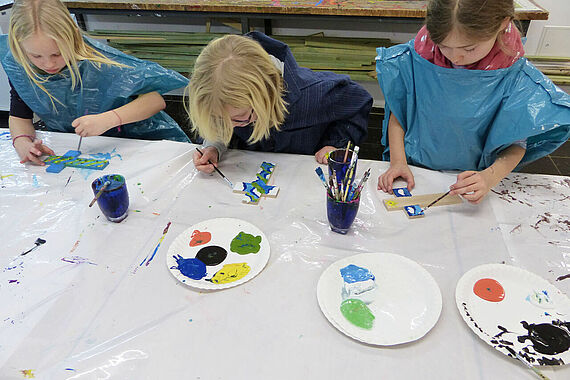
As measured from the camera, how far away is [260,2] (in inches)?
99.1

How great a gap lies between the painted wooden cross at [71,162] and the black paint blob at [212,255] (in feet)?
Answer: 1.81

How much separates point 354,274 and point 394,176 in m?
0.40

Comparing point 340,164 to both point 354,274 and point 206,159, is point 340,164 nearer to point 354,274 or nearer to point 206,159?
point 354,274

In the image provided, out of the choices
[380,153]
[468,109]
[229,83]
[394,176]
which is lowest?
[380,153]

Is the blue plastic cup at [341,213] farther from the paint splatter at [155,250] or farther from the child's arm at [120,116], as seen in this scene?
the child's arm at [120,116]

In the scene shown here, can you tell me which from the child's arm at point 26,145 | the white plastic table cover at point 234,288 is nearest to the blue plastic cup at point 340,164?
the white plastic table cover at point 234,288

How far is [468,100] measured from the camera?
1126 mm

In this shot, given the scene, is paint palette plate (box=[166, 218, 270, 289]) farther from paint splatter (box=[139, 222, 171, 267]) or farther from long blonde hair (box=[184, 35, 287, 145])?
long blonde hair (box=[184, 35, 287, 145])

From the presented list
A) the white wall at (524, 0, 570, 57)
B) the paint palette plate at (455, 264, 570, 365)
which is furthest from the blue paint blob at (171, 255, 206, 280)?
the white wall at (524, 0, 570, 57)

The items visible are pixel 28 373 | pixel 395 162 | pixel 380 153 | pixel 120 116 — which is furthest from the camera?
pixel 380 153

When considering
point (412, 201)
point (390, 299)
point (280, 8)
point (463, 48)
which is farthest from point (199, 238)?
point (280, 8)

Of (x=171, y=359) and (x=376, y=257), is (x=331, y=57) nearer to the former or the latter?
(x=376, y=257)

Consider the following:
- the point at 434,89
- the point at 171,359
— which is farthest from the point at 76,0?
the point at 171,359

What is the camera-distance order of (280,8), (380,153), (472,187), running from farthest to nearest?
(380,153) → (280,8) → (472,187)
